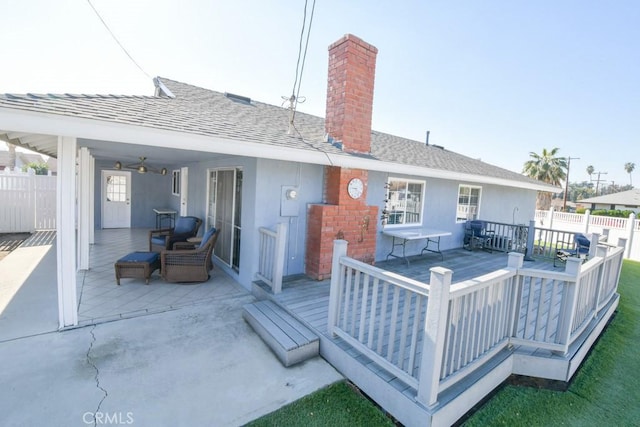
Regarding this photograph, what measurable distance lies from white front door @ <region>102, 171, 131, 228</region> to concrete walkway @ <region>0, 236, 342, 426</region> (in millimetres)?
8127

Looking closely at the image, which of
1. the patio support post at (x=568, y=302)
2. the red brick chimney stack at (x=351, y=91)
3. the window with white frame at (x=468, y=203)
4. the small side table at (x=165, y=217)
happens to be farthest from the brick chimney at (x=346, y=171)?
the small side table at (x=165, y=217)

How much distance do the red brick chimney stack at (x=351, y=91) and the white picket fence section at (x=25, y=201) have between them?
1041cm

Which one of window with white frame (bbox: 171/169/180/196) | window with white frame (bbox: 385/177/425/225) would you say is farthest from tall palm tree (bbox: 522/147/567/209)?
window with white frame (bbox: 171/169/180/196)

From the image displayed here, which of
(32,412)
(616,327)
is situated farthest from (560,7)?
(32,412)

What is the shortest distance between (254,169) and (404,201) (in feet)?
13.9

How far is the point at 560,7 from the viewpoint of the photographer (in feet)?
20.9

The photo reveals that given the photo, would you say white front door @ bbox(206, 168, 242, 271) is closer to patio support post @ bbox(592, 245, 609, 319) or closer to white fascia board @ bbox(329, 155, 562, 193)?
white fascia board @ bbox(329, 155, 562, 193)

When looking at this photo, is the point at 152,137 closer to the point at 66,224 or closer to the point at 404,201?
the point at 66,224

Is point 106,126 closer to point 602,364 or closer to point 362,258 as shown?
point 362,258

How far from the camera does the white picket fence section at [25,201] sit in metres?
9.45

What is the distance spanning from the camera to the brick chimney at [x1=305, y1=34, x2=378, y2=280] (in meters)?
5.40

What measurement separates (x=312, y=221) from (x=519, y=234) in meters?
7.05

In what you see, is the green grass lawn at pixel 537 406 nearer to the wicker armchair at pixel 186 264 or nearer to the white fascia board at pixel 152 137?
the white fascia board at pixel 152 137

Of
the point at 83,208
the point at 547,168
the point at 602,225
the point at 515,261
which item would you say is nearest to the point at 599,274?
the point at 515,261
